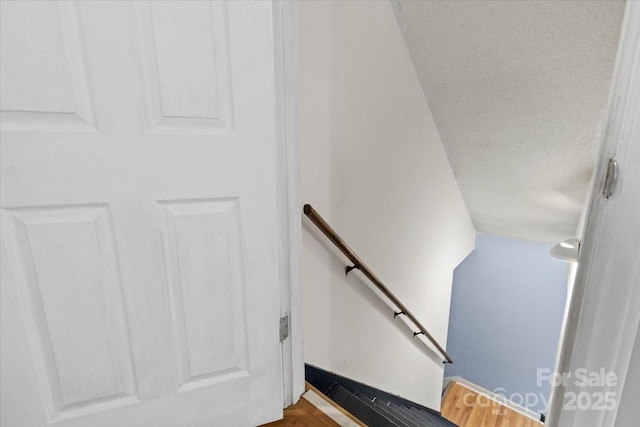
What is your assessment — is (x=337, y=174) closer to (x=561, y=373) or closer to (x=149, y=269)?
(x=149, y=269)

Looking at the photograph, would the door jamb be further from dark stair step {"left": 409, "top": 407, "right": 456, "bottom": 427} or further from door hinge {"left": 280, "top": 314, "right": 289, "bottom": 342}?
dark stair step {"left": 409, "top": 407, "right": 456, "bottom": 427}

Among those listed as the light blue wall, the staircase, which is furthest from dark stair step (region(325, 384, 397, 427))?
the light blue wall

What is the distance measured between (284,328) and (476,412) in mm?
4589

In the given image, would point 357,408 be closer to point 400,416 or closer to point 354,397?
point 354,397

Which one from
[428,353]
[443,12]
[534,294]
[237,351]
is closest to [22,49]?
[237,351]

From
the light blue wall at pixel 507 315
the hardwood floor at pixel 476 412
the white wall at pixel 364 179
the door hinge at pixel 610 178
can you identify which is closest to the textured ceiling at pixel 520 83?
the white wall at pixel 364 179

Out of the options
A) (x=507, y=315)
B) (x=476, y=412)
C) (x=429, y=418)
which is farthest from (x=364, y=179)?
(x=476, y=412)

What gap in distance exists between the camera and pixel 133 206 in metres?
0.85

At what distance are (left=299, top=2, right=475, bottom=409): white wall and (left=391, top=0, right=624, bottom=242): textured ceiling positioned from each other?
19 cm

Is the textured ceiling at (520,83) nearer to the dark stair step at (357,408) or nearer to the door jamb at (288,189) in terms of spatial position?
the door jamb at (288,189)

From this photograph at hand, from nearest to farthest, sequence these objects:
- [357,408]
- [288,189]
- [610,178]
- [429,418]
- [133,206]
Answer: [610,178], [133,206], [288,189], [357,408], [429,418]

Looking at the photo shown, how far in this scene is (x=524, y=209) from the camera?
327cm

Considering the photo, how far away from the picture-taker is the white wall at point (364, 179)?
1.46 metres

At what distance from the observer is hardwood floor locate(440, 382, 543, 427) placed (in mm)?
4086
